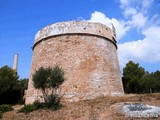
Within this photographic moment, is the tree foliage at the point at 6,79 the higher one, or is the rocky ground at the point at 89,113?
the tree foliage at the point at 6,79

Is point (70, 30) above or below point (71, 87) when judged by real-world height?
above

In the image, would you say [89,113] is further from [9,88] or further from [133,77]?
[133,77]

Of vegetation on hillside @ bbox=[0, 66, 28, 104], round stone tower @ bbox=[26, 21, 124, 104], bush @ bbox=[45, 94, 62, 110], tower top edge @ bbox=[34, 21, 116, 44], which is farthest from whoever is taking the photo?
vegetation on hillside @ bbox=[0, 66, 28, 104]

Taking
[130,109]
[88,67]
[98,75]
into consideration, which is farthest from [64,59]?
[130,109]

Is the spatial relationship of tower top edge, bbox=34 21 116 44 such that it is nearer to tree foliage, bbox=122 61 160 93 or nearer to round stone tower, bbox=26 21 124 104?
round stone tower, bbox=26 21 124 104

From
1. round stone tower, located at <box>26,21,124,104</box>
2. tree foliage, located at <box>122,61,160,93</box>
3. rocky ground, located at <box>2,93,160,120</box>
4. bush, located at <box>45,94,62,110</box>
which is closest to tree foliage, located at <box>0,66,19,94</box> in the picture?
round stone tower, located at <box>26,21,124,104</box>

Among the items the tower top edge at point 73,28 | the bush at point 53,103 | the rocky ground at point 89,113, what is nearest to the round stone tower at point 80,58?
the tower top edge at point 73,28

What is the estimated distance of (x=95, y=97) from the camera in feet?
49.2

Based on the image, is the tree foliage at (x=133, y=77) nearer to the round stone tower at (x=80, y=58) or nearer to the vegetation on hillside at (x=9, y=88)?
the round stone tower at (x=80, y=58)

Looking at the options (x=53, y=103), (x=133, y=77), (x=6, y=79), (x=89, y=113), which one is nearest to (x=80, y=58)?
(x=53, y=103)

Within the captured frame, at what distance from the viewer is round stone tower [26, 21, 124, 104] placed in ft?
49.8

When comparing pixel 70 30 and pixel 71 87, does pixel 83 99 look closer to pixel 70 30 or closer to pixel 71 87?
pixel 71 87

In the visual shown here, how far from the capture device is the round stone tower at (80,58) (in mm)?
15172

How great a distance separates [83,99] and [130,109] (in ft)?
17.0
